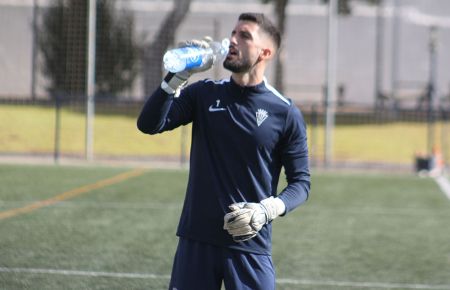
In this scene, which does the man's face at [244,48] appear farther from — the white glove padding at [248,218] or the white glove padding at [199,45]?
the white glove padding at [248,218]

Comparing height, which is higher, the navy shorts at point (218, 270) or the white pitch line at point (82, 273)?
the navy shorts at point (218, 270)

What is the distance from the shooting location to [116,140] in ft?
73.9

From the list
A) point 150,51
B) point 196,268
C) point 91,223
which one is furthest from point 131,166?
point 196,268

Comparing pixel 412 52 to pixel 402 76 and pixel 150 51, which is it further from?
pixel 150 51

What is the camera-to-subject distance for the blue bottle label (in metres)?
4.40

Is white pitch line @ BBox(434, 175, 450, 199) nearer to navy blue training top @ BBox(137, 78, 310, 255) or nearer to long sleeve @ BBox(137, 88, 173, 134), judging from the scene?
navy blue training top @ BBox(137, 78, 310, 255)

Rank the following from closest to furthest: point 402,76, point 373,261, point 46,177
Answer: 1. point 373,261
2. point 46,177
3. point 402,76

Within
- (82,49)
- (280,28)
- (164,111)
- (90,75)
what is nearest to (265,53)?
(164,111)

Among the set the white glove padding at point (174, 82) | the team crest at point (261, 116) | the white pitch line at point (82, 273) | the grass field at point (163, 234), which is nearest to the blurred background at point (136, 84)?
the grass field at point (163, 234)

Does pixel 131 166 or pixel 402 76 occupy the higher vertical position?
pixel 402 76

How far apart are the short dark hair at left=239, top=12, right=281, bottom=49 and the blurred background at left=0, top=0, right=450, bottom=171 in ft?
47.6

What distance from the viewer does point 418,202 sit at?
1431 centimetres

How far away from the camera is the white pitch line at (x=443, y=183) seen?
625 inches

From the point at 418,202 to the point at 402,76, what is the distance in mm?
18893
